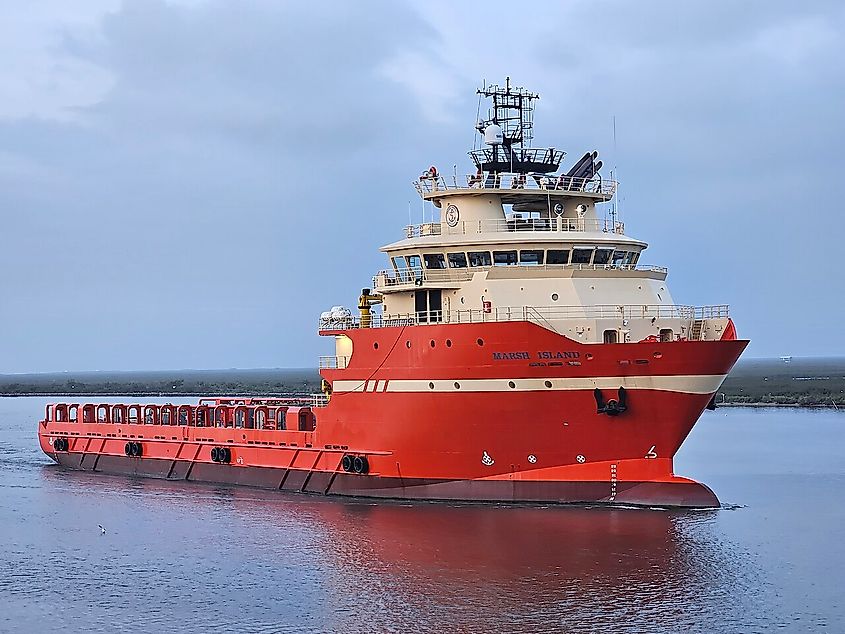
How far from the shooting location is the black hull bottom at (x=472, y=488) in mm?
25750

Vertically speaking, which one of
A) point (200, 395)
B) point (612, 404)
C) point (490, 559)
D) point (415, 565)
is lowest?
point (415, 565)

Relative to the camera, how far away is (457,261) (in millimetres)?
28094

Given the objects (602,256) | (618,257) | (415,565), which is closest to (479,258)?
(602,256)

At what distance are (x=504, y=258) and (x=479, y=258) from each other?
64 centimetres

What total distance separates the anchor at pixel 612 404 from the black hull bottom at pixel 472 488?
1802 mm

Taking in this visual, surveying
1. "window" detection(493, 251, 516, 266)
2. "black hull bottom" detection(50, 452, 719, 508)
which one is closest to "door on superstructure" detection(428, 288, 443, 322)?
"window" detection(493, 251, 516, 266)

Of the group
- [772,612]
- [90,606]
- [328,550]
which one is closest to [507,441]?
[328,550]

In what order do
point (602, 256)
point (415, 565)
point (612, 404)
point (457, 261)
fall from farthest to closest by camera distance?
point (457, 261) < point (602, 256) < point (612, 404) < point (415, 565)

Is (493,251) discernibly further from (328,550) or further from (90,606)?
(90,606)

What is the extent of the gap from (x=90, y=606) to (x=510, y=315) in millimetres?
11436

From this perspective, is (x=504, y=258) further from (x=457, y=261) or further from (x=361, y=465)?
(x=361, y=465)

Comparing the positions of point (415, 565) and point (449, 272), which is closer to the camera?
→ point (415, 565)

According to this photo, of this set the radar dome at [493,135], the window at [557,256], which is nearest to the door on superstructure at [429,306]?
the window at [557,256]

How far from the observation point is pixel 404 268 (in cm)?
2930
